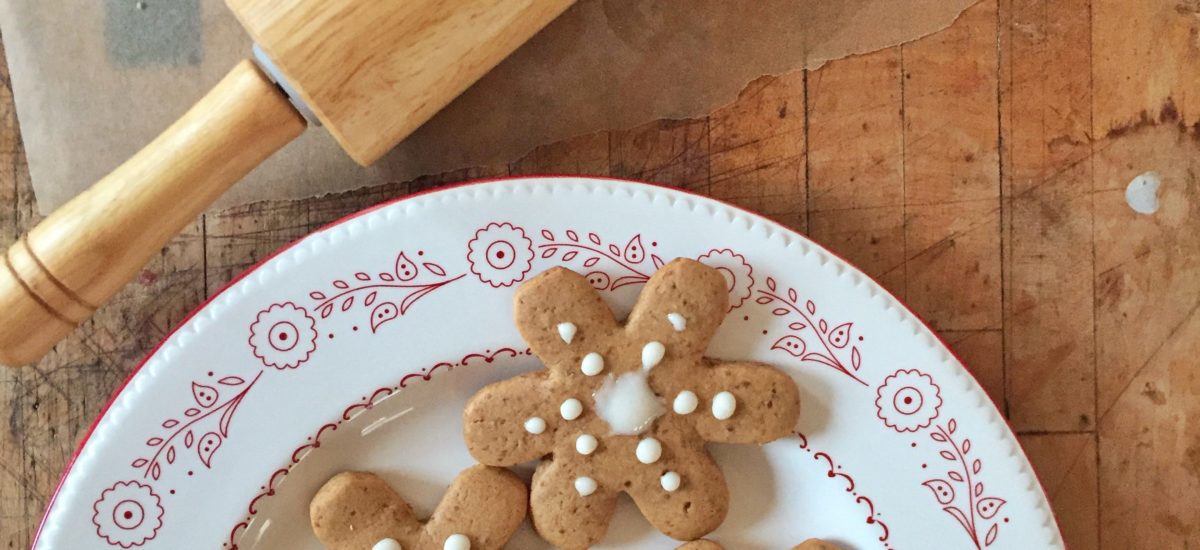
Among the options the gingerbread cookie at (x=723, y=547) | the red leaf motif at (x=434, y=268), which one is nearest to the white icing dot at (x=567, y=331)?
the red leaf motif at (x=434, y=268)

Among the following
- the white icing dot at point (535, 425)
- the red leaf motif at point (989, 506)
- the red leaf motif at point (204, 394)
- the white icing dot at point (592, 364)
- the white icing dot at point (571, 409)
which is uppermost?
the white icing dot at point (592, 364)

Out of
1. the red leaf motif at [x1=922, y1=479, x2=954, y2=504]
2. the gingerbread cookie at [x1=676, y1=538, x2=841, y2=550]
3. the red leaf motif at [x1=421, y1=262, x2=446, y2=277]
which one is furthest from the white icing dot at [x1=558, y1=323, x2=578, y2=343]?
the red leaf motif at [x1=922, y1=479, x2=954, y2=504]

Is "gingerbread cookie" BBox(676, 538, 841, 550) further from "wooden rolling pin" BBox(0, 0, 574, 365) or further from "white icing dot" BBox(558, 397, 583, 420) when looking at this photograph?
"wooden rolling pin" BBox(0, 0, 574, 365)

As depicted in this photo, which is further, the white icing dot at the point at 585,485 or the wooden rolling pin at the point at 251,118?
the white icing dot at the point at 585,485

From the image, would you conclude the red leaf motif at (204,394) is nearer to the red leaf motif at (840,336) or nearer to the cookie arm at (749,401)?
the cookie arm at (749,401)

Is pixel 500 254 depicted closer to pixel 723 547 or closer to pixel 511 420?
pixel 511 420

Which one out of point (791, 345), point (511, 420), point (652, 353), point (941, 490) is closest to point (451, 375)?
point (511, 420)

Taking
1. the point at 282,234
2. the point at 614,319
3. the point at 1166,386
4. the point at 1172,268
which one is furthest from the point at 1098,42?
the point at 282,234
